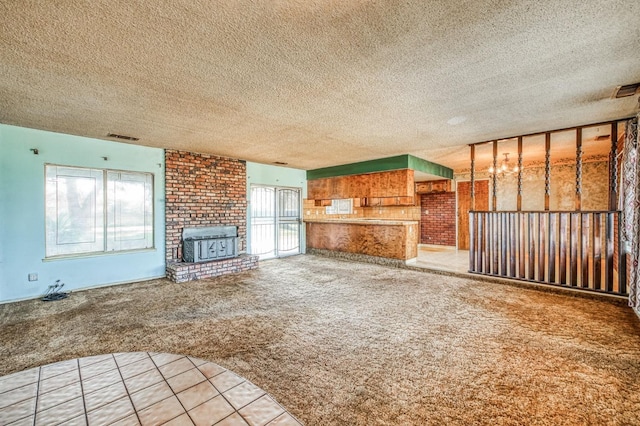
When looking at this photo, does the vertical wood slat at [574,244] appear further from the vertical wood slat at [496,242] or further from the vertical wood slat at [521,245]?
the vertical wood slat at [496,242]

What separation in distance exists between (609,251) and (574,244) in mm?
406

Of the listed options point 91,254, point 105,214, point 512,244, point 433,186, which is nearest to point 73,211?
point 105,214

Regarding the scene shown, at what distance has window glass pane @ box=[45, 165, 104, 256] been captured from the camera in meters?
4.55

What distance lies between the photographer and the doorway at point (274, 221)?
746 cm

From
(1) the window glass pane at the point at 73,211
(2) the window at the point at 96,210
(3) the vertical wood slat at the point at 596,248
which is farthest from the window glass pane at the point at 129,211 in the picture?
(3) the vertical wood slat at the point at 596,248

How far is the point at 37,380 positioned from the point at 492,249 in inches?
253

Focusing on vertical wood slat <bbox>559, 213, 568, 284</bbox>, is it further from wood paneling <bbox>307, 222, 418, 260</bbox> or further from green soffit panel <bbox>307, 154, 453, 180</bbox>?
green soffit panel <bbox>307, 154, 453, 180</bbox>

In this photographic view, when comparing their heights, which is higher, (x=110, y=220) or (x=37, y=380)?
(x=110, y=220)

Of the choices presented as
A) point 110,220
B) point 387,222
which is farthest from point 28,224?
point 387,222

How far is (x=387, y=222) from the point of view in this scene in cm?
684

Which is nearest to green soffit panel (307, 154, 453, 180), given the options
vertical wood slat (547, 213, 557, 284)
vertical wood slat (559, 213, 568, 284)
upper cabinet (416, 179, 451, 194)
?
upper cabinet (416, 179, 451, 194)

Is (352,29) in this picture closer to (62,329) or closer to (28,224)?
(62,329)

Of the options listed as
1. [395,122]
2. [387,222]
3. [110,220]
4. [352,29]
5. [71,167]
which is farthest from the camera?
[387,222]

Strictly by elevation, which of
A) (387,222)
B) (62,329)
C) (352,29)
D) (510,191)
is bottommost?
(62,329)
